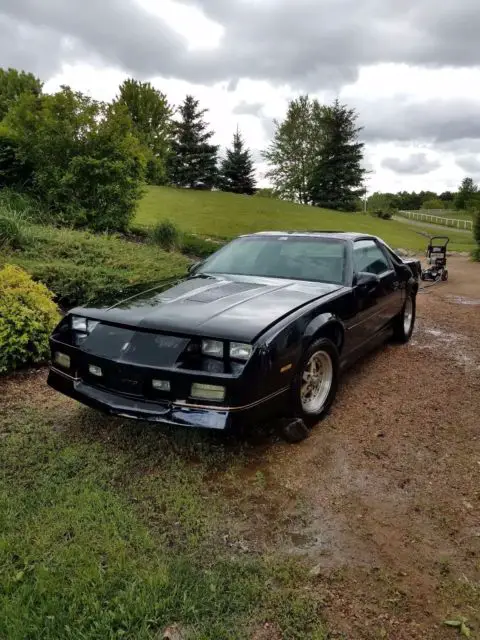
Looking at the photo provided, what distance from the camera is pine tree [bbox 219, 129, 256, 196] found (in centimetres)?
4278

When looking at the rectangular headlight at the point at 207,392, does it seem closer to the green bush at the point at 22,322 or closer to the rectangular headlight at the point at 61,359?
the rectangular headlight at the point at 61,359

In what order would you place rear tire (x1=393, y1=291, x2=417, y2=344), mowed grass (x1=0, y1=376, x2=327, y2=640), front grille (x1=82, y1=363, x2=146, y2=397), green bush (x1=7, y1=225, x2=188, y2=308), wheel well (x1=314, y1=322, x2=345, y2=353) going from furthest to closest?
green bush (x1=7, y1=225, x2=188, y2=308) → rear tire (x1=393, y1=291, x2=417, y2=344) → wheel well (x1=314, y1=322, x2=345, y2=353) → front grille (x1=82, y1=363, x2=146, y2=397) → mowed grass (x1=0, y1=376, x2=327, y2=640)

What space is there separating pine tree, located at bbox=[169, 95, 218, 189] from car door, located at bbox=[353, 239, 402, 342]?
3764 cm

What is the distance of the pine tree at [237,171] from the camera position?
140ft

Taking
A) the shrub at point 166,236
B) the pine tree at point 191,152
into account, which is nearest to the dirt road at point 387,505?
the shrub at point 166,236

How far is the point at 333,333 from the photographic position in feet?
11.9

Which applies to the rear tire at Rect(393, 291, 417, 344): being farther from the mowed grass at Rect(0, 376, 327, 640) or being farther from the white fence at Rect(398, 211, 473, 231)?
the white fence at Rect(398, 211, 473, 231)

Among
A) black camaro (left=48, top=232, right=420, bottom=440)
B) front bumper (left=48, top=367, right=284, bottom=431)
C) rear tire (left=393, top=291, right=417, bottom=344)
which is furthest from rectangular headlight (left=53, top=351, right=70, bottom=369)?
rear tire (left=393, top=291, right=417, bottom=344)

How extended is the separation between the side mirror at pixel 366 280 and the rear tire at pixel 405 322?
4.27 ft

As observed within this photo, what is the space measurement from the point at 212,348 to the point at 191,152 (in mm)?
40539

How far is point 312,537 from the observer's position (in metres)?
2.36

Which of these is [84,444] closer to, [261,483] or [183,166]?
[261,483]

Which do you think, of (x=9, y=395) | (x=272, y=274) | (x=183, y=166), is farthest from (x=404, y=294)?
(x=183, y=166)

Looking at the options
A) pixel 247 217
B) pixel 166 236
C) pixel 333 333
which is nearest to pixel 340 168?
pixel 247 217
